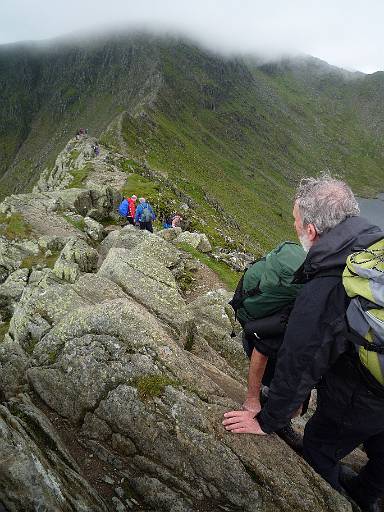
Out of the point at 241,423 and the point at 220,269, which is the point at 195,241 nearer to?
the point at 220,269

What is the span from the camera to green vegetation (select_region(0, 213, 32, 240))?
27.4 meters

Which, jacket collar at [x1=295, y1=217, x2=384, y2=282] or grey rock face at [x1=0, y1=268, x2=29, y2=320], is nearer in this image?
jacket collar at [x1=295, y1=217, x2=384, y2=282]

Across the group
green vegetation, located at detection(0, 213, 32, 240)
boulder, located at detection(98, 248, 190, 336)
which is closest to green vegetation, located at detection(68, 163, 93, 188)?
green vegetation, located at detection(0, 213, 32, 240)

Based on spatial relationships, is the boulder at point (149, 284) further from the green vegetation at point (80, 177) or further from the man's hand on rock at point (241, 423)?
the green vegetation at point (80, 177)

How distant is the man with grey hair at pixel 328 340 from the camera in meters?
5.36

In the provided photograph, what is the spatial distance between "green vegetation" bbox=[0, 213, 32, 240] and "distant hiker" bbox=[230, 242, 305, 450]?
78.1 ft

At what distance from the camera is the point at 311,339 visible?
18.0 feet

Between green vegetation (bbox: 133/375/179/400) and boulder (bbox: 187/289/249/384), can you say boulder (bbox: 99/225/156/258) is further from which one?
green vegetation (bbox: 133/375/179/400)

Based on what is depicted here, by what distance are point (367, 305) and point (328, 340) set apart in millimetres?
874

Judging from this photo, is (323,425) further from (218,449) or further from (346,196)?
(346,196)

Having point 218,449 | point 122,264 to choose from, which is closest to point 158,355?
point 218,449

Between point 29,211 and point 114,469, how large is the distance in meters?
31.6

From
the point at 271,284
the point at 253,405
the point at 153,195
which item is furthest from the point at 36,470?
the point at 153,195

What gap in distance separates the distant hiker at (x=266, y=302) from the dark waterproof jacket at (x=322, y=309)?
59cm
